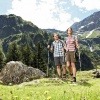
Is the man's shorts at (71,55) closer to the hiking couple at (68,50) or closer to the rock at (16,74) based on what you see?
the hiking couple at (68,50)

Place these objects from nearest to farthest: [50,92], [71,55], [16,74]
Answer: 1. [50,92]
2. [71,55]
3. [16,74]

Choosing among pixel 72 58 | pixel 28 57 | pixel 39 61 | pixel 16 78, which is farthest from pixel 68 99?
pixel 28 57

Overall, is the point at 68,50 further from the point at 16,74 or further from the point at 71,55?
the point at 16,74

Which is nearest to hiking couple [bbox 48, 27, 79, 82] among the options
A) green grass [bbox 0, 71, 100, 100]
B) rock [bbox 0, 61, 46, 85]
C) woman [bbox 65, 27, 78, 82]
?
woman [bbox 65, 27, 78, 82]

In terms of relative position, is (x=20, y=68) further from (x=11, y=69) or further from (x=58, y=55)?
(x=58, y=55)

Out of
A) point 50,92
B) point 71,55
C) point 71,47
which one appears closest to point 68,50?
point 71,47

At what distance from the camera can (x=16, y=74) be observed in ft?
94.4

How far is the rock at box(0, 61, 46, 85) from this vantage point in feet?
94.2

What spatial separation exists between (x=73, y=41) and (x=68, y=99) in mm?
10299

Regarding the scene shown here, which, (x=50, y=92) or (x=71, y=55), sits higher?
(x=71, y=55)

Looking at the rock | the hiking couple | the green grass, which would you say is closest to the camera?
the green grass

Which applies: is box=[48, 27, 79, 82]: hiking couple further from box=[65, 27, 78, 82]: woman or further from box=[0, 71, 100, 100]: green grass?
box=[0, 71, 100, 100]: green grass

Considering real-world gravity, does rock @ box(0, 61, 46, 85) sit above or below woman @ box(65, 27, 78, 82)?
below

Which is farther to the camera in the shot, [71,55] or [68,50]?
[68,50]
